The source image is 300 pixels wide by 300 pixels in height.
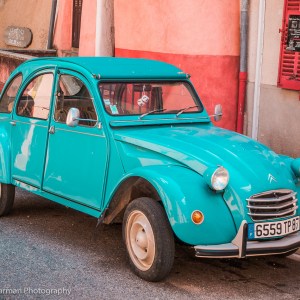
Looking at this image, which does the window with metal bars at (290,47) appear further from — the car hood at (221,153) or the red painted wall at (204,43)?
the car hood at (221,153)

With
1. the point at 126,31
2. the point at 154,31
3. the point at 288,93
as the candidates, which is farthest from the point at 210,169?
the point at 126,31

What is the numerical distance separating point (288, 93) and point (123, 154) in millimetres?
4740

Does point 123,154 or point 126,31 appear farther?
point 126,31

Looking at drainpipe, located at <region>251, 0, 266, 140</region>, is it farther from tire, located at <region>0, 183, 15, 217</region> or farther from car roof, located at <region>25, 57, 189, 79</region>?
tire, located at <region>0, 183, 15, 217</region>

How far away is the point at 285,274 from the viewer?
657 centimetres

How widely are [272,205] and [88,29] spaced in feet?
36.0

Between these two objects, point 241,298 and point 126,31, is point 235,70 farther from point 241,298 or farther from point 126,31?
point 241,298

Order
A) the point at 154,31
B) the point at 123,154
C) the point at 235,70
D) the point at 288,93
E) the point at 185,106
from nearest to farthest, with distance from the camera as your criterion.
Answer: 1. the point at 123,154
2. the point at 185,106
3. the point at 288,93
4. the point at 235,70
5. the point at 154,31

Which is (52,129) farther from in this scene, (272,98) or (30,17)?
(30,17)

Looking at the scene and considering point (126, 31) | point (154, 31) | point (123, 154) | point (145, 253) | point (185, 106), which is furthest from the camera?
point (126, 31)

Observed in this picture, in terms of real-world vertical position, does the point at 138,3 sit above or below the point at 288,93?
above

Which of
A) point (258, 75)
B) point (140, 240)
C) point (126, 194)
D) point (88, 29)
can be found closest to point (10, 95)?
point (126, 194)

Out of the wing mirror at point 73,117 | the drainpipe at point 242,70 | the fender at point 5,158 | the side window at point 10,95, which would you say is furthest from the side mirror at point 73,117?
the drainpipe at point 242,70

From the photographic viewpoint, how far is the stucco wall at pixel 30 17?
1992 centimetres
